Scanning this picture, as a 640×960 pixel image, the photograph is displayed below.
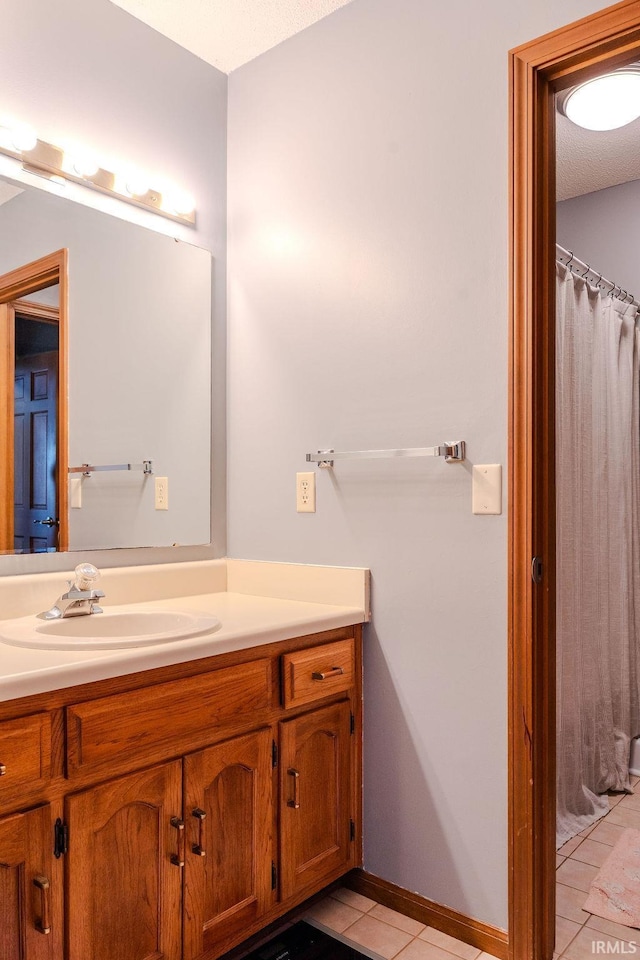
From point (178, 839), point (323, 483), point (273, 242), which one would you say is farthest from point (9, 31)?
point (178, 839)

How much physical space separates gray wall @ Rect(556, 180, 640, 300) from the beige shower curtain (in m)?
0.33

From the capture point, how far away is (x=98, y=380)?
1917 mm

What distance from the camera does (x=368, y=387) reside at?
189 cm

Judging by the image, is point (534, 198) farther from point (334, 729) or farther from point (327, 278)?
point (334, 729)

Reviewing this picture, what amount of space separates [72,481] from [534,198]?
1.33m

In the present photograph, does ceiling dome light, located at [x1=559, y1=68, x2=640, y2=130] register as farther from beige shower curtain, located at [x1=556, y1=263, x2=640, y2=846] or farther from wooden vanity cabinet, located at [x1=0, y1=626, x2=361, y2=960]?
wooden vanity cabinet, located at [x1=0, y1=626, x2=361, y2=960]

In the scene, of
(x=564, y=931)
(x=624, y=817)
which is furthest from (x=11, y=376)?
(x=624, y=817)

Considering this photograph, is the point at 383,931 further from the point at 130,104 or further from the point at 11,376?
the point at 130,104

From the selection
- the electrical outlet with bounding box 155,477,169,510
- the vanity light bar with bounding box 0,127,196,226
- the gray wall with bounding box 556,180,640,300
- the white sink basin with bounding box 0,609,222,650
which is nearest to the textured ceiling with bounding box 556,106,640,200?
the gray wall with bounding box 556,180,640,300

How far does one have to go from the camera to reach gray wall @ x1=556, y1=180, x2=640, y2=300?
3.01 meters

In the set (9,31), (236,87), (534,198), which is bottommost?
(534,198)

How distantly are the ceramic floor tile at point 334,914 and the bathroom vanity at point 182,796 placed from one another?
0.09m

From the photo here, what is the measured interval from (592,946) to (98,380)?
1.88m

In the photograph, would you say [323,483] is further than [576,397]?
No
